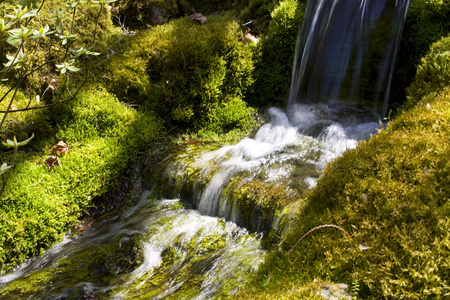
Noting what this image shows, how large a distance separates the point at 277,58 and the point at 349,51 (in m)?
1.50

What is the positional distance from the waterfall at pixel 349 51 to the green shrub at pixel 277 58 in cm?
24

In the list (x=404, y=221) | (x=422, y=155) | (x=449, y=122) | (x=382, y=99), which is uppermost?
(x=382, y=99)

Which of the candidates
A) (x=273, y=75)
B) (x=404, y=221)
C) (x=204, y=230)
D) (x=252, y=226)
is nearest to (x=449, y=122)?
(x=404, y=221)

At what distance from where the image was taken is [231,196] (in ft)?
14.7

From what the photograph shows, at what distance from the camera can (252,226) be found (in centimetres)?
414

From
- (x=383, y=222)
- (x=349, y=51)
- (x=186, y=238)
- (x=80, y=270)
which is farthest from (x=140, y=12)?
(x=383, y=222)

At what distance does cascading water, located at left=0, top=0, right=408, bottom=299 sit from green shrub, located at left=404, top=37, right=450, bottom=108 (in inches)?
42.9

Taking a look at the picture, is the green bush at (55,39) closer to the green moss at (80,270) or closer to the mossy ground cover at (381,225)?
the green moss at (80,270)

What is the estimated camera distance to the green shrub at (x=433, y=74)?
14.0 ft

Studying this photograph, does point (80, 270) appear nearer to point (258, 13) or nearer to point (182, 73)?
point (182, 73)

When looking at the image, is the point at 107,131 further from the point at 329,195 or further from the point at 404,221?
the point at 404,221

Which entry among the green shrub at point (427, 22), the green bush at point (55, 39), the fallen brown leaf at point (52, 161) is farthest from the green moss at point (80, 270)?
the green shrub at point (427, 22)

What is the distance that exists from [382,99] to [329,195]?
11.8ft

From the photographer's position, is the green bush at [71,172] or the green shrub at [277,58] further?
the green shrub at [277,58]
